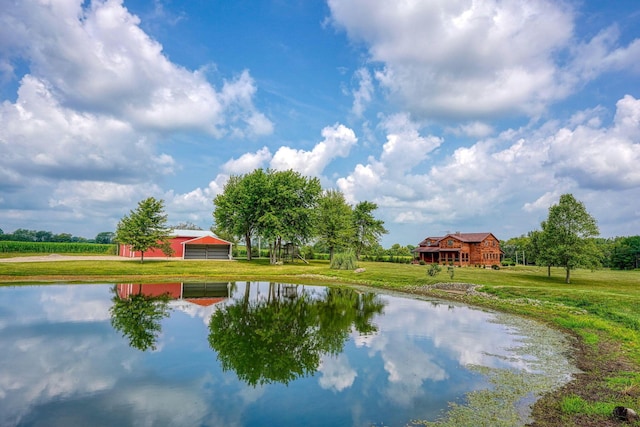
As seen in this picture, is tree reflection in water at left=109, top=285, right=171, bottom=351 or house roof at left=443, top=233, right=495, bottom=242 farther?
house roof at left=443, top=233, right=495, bottom=242

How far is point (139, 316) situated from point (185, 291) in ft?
34.7

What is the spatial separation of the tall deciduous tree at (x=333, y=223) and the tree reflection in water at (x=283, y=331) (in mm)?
41121

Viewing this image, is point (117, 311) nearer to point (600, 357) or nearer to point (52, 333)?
point (52, 333)

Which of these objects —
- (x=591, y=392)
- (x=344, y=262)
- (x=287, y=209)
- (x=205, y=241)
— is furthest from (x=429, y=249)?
(x=591, y=392)

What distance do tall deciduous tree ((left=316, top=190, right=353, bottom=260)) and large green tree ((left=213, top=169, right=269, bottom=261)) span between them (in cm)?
1350

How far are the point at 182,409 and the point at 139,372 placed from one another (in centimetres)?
329

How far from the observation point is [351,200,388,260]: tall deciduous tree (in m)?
80.2

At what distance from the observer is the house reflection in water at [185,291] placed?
26047mm

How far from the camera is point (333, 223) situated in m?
70.3

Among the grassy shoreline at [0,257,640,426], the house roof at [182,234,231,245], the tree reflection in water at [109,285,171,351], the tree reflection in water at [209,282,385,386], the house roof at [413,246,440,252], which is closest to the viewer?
the grassy shoreline at [0,257,640,426]

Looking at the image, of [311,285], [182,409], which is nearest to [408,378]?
[182,409]

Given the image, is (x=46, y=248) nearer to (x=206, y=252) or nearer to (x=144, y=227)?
(x=206, y=252)

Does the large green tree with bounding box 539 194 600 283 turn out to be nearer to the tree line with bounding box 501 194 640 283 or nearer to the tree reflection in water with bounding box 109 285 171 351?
the tree line with bounding box 501 194 640 283

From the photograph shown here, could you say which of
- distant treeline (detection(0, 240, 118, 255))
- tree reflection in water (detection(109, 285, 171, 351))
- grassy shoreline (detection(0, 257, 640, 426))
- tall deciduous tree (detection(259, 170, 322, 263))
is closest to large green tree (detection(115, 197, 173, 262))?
grassy shoreline (detection(0, 257, 640, 426))
